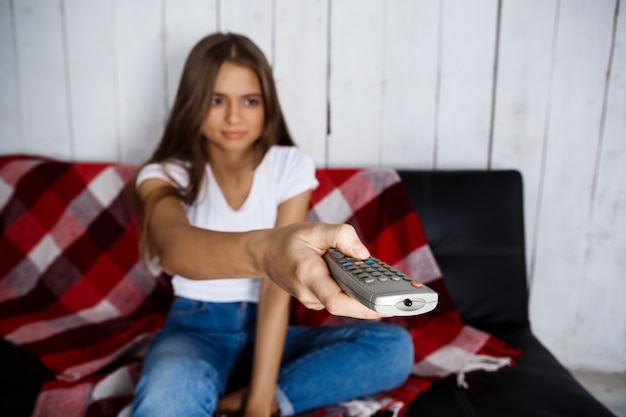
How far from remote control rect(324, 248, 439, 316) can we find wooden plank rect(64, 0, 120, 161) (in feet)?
3.43

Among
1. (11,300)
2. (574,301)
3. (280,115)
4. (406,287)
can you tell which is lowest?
(574,301)

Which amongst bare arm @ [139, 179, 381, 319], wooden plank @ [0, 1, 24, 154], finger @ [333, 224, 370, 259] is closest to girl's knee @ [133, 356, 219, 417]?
bare arm @ [139, 179, 381, 319]

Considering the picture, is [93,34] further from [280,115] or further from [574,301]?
[574,301]

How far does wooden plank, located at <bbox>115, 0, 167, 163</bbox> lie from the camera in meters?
1.19

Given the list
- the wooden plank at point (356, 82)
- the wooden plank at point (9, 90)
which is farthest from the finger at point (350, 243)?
the wooden plank at point (9, 90)

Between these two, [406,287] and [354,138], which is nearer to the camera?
[406,287]

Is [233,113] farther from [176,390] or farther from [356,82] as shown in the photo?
[176,390]

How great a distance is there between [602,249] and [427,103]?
0.66m

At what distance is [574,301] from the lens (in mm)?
1321

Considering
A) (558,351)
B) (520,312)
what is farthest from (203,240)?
(558,351)

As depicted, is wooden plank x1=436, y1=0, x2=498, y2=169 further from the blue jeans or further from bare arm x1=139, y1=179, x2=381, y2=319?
bare arm x1=139, y1=179, x2=381, y2=319

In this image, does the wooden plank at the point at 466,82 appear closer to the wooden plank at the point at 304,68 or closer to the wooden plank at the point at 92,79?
the wooden plank at the point at 304,68

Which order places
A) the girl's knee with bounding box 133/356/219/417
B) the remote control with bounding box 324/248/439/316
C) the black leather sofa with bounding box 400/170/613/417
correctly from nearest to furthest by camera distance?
the remote control with bounding box 324/248/439/316 → the girl's knee with bounding box 133/356/219/417 → the black leather sofa with bounding box 400/170/613/417

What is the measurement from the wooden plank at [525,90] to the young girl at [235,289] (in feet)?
2.02
